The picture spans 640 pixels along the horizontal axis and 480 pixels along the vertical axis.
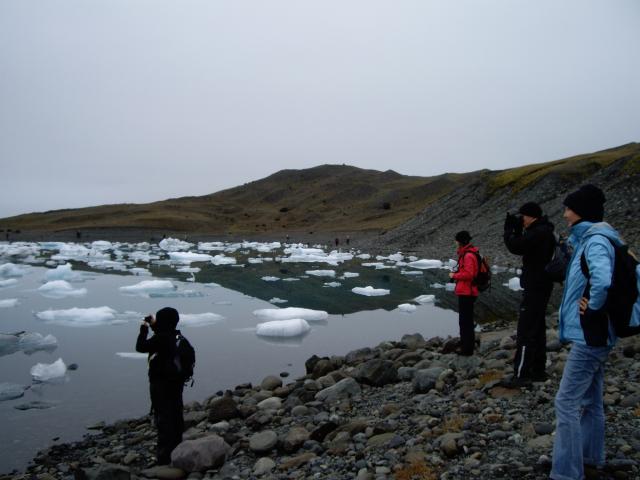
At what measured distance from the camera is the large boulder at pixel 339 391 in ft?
24.8

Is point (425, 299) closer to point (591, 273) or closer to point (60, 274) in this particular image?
point (591, 273)

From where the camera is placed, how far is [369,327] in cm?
1411

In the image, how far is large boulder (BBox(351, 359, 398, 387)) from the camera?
317 inches

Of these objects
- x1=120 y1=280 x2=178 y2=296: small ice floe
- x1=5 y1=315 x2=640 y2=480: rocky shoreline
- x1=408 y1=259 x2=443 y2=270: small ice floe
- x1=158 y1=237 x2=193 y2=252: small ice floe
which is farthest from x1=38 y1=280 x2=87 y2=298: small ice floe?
x1=158 y1=237 x2=193 y2=252: small ice floe

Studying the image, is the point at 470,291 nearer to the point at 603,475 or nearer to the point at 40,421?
the point at 603,475

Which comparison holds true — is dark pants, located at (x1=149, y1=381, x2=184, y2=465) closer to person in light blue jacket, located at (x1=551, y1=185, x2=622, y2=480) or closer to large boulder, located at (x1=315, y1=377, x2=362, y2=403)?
large boulder, located at (x1=315, y1=377, x2=362, y2=403)

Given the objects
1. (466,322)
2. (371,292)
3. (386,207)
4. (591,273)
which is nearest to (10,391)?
(466,322)

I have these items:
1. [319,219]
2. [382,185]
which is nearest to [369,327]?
[319,219]

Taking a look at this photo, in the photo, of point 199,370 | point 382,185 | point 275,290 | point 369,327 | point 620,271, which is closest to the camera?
point 620,271

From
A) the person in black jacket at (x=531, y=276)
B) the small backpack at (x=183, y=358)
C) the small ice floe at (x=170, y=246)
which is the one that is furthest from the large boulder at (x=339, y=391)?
the small ice floe at (x=170, y=246)

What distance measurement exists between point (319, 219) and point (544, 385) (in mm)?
80374

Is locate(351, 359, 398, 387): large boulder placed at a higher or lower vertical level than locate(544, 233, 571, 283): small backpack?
lower

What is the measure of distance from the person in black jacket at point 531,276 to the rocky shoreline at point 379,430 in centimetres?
31

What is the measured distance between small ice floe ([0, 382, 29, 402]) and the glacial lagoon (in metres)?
0.02
